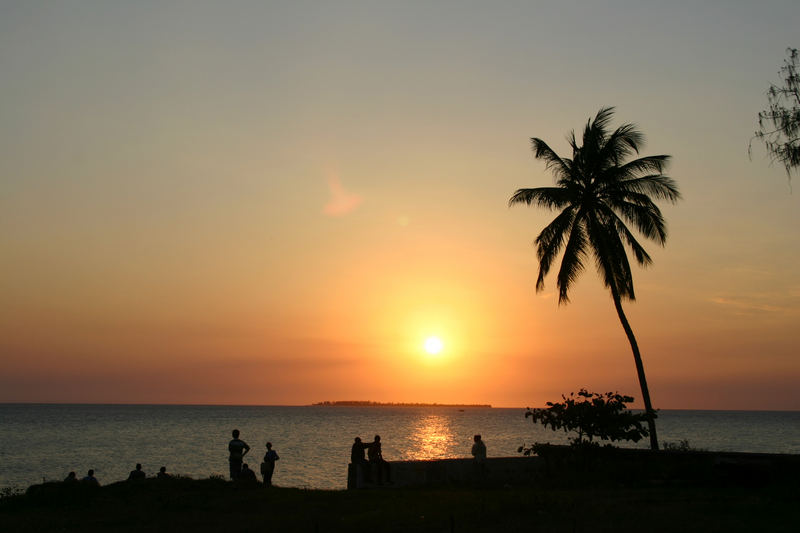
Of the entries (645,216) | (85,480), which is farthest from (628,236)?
(85,480)

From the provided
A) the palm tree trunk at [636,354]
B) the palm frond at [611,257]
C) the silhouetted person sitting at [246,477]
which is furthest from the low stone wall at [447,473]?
the palm frond at [611,257]

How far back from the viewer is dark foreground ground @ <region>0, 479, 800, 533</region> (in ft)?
51.6

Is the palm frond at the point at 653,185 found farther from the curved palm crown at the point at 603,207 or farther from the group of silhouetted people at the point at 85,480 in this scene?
the group of silhouetted people at the point at 85,480

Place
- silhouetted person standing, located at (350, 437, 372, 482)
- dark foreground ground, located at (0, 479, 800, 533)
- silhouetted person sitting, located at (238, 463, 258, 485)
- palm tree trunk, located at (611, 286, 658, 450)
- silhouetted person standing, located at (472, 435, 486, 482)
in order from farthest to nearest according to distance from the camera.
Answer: palm tree trunk, located at (611, 286, 658, 450)
silhouetted person standing, located at (472, 435, 486, 482)
silhouetted person standing, located at (350, 437, 372, 482)
silhouetted person sitting, located at (238, 463, 258, 485)
dark foreground ground, located at (0, 479, 800, 533)

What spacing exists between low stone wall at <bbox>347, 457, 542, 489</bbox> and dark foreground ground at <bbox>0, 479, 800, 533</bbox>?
211cm

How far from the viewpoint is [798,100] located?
2023cm

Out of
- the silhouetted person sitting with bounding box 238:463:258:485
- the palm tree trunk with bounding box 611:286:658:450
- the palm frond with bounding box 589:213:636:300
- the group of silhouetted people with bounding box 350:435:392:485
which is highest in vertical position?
the palm frond with bounding box 589:213:636:300

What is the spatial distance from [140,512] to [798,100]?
2240cm

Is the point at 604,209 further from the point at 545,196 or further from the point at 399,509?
the point at 399,509

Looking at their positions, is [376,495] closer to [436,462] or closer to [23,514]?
[436,462]

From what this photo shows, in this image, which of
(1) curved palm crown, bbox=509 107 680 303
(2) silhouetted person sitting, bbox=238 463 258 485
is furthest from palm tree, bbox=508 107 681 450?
(2) silhouetted person sitting, bbox=238 463 258 485

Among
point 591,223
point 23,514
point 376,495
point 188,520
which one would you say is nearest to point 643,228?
point 591,223

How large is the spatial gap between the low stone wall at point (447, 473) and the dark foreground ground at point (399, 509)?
211 centimetres

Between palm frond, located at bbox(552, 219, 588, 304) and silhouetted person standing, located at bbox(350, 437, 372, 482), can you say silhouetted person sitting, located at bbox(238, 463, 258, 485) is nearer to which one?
silhouetted person standing, located at bbox(350, 437, 372, 482)
